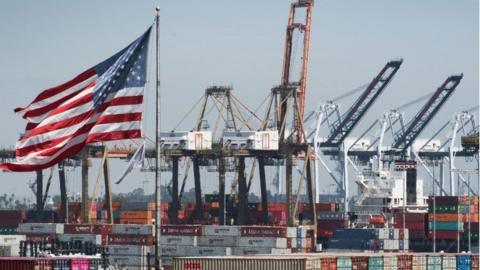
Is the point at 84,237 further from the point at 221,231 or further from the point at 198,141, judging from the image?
the point at 198,141

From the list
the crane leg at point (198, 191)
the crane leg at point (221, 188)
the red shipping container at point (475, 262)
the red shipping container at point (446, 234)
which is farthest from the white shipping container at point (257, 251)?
the red shipping container at point (475, 262)

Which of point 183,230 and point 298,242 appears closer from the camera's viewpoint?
point 298,242

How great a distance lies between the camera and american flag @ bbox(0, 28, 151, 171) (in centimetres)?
3475

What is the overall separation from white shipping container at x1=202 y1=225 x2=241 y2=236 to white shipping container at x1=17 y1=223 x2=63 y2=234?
17.7 metres

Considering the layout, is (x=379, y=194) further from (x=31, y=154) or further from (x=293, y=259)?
(x=31, y=154)

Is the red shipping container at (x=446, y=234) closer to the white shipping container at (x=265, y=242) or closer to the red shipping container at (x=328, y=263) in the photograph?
the white shipping container at (x=265, y=242)

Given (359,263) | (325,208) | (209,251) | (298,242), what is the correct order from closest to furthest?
(359,263) < (298,242) < (209,251) < (325,208)

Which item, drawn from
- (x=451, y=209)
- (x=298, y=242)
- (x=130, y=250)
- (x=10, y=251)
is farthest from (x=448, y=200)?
(x=10, y=251)

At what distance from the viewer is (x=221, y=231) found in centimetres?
12256

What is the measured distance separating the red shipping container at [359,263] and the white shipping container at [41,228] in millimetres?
78183

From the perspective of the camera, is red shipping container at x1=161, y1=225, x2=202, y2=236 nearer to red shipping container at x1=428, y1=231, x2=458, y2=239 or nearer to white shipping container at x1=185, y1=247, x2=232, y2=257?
white shipping container at x1=185, y1=247, x2=232, y2=257

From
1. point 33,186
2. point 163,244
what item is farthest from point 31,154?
point 33,186

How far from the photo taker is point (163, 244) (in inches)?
4897

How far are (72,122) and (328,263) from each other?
22541 millimetres
